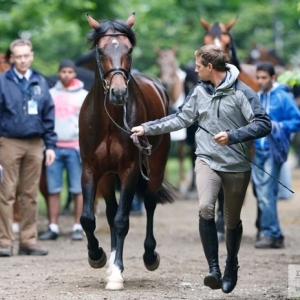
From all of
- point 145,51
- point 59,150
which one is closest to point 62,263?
point 59,150

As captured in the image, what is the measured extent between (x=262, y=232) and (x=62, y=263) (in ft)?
9.74

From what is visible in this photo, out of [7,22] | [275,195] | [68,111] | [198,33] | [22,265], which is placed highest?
[198,33]

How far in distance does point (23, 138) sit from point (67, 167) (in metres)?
2.11

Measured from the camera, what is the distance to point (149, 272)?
1081 cm

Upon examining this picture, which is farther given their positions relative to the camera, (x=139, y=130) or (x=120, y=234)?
(x=120, y=234)

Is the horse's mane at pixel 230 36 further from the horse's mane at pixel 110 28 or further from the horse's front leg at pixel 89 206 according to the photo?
the horse's front leg at pixel 89 206

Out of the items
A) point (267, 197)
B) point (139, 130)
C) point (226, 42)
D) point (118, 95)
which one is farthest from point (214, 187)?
point (226, 42)

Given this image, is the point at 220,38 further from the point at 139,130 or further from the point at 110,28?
the point at 139,130

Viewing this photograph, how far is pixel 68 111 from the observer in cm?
1381

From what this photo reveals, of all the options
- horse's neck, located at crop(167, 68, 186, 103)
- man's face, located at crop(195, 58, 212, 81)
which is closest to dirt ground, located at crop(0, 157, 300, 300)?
man's face, located at crop(195, 58, 212, 81)

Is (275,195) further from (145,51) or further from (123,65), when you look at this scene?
(145,51)

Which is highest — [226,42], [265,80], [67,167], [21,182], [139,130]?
[226,42]

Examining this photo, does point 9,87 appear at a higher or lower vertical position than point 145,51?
lower

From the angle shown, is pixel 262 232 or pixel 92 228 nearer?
pixel 92 228
